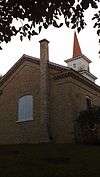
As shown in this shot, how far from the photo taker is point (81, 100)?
31562mm

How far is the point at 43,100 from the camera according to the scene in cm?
3108

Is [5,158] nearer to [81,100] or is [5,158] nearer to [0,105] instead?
[81,100]

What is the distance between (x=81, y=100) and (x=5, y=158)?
15956 millimetres

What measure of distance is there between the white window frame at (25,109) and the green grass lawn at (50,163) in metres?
12.5

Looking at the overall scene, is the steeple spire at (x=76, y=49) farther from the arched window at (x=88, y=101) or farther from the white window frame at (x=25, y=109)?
the white window frame at (x=25, y=109)

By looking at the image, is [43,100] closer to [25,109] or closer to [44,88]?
[44,88]

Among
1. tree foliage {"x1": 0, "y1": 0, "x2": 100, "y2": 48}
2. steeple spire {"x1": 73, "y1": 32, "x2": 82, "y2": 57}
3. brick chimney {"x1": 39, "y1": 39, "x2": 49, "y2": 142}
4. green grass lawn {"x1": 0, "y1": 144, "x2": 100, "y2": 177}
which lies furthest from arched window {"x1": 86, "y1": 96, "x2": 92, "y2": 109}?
steeple spire {"x1": 73, "y1": 32, "x2": 82, "y2": 57}

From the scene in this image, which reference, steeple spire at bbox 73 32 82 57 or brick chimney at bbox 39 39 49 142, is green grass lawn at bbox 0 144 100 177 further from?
steeple spire at bbox 73 32 82 57

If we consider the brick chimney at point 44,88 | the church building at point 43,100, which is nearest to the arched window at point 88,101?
the church building at point 43,100

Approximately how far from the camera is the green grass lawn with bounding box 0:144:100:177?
12.6 metres

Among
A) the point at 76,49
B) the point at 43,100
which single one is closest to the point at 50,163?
the point at 43,100

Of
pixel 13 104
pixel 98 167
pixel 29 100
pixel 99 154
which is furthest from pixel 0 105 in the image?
pixel 98 167

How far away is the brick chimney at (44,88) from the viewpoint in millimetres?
30122

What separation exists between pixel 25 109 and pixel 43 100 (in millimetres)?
2690
